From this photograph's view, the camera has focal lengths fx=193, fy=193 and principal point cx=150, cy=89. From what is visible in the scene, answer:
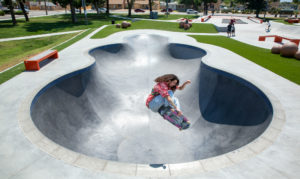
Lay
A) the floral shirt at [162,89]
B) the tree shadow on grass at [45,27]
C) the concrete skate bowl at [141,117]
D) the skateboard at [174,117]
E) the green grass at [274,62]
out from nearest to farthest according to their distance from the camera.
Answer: the floral shirt at [162,89] → the skateboard at [174,117] → the concrete skate bowl at [141,117] → the green grass at [274,62] → the tree shadow on grass at [45,27]

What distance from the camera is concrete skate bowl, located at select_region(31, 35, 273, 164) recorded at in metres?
7.63

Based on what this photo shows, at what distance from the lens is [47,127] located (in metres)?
7.34

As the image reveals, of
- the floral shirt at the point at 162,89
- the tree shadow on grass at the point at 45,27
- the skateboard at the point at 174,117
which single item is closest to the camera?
the floral shirt at the point at 162,89

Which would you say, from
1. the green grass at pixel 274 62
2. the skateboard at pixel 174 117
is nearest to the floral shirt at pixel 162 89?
the skateboard at pixel 174 117

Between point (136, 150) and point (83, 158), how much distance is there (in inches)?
128

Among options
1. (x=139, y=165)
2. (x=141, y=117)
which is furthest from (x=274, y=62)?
(x=139, y=165)

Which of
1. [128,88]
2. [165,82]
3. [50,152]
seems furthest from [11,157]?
[128,88]

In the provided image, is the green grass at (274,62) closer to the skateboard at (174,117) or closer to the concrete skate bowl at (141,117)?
the concrete skate bowl at (141,117)

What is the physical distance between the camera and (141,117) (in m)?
10.9

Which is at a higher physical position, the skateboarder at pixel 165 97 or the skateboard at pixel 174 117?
the skateboarder at pixel 165 97

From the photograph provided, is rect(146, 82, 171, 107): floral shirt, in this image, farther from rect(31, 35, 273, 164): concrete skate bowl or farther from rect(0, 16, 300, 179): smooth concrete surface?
rect(31, 35, 273, 164): concrete skate bowl

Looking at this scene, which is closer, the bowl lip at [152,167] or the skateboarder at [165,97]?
the bowl lip at [152,167]

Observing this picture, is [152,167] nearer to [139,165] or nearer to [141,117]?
[139,165]

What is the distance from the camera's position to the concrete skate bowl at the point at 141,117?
7629 mm
